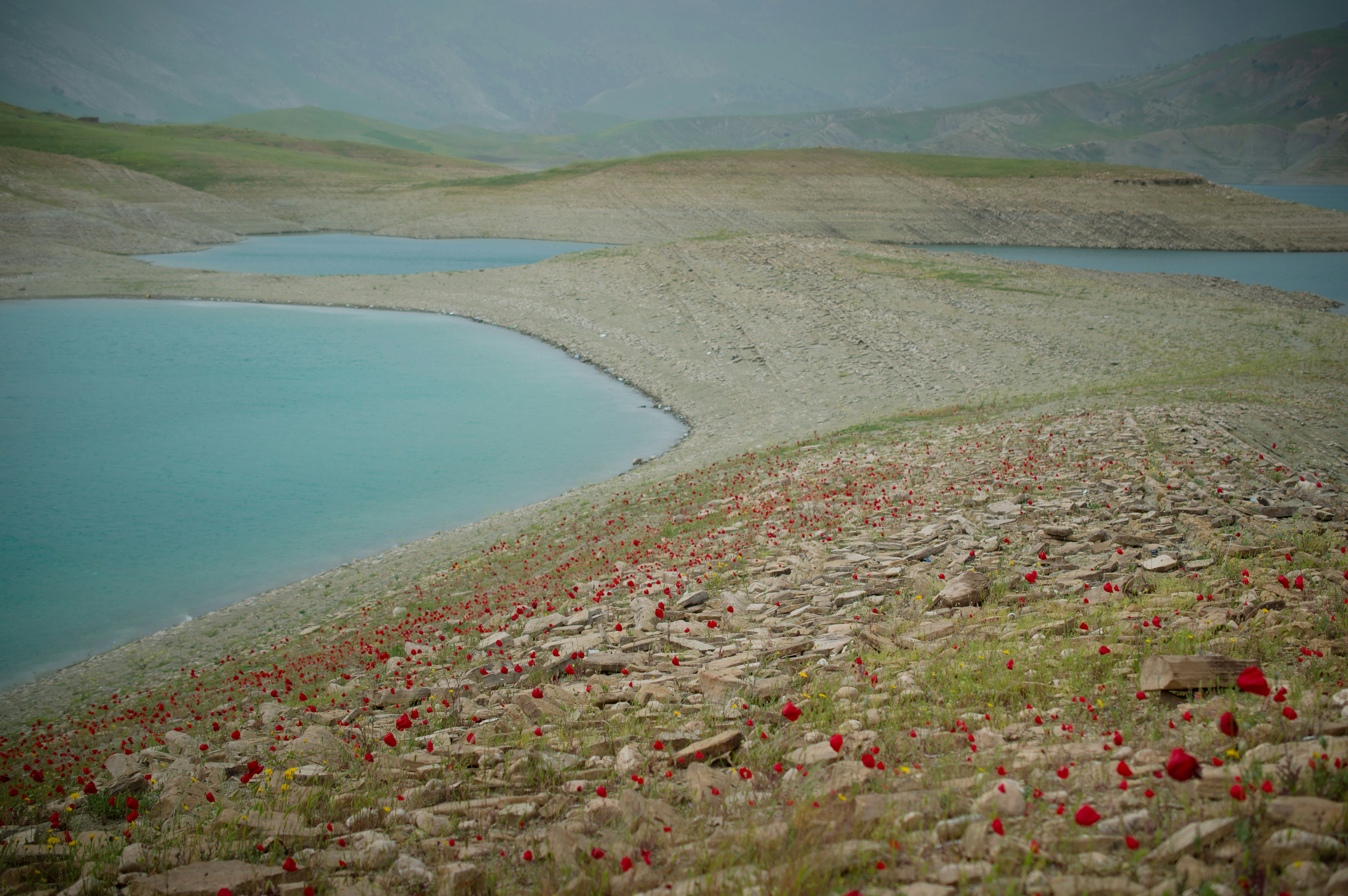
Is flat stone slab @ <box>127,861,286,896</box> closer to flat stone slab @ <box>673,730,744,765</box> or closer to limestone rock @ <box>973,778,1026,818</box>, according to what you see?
flat stone slab @ <box>673,730,744,765</box>

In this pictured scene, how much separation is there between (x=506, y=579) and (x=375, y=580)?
9.80 ft

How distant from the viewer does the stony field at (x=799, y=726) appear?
4.08 m

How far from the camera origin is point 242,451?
22719mm

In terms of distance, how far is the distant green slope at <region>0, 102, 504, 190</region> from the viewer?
333ft

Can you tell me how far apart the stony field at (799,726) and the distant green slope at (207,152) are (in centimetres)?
11173

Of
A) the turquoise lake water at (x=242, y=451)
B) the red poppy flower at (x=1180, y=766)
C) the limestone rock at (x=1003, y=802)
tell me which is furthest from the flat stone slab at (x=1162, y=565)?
the turquoise lake water at (x=242, y=451)

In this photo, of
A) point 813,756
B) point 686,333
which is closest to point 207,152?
point 686,333

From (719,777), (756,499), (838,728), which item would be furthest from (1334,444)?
(719,777)

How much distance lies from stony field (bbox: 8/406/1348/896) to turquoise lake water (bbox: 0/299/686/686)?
4.70 m

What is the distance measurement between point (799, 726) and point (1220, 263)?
7467 cm

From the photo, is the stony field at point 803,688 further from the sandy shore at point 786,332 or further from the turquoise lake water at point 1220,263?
the turquoise lake water at point 1220,263

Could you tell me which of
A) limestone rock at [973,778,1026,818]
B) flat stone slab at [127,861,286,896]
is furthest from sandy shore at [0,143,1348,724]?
limestone rock at [973,778,1026,818]

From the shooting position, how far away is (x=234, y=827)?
16.8 ft

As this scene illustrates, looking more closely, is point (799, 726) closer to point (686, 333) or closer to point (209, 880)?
point (209, 880)
